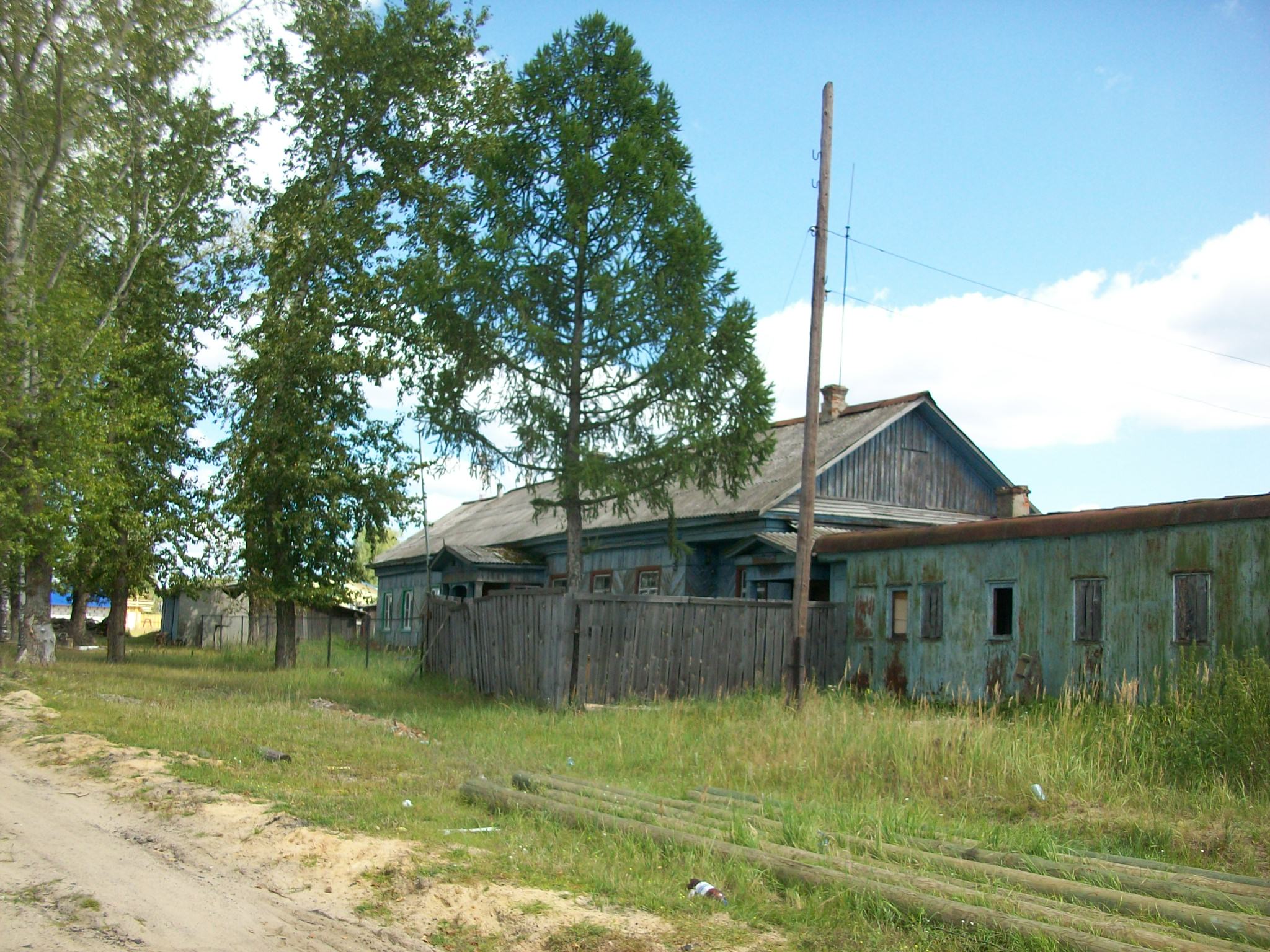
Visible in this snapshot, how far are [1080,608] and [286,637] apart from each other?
59.7 feet

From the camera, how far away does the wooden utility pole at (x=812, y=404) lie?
16625 millimetres

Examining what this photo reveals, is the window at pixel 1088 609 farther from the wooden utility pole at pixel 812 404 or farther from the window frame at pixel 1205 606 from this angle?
the wooden utility pole at pixel 812 404

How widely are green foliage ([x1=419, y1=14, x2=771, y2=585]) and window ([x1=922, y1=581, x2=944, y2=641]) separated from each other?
3916mm

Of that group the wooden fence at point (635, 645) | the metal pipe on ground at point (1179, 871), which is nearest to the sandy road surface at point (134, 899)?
the metal pipe on ground at point (1179, 871)

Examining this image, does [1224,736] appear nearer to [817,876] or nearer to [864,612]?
[817,876]

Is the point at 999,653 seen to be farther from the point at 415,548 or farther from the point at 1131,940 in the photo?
the point at 415,548

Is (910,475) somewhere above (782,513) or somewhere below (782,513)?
above

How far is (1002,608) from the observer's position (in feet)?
58.1

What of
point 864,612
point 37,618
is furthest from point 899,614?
point 37,618

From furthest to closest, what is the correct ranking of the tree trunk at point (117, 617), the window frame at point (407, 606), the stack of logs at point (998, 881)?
1. the window frame at point (407, 606)
2. the tree trunk at point (117, 617)
3. the stack of logs at point (998, 881)

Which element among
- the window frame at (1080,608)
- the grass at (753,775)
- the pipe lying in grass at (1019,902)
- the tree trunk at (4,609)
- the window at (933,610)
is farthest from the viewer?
the tree trunk at (4,609)

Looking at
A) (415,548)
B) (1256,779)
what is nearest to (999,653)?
(1256,779)

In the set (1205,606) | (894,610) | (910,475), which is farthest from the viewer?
(910,475)

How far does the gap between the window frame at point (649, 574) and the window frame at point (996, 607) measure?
9.42m
